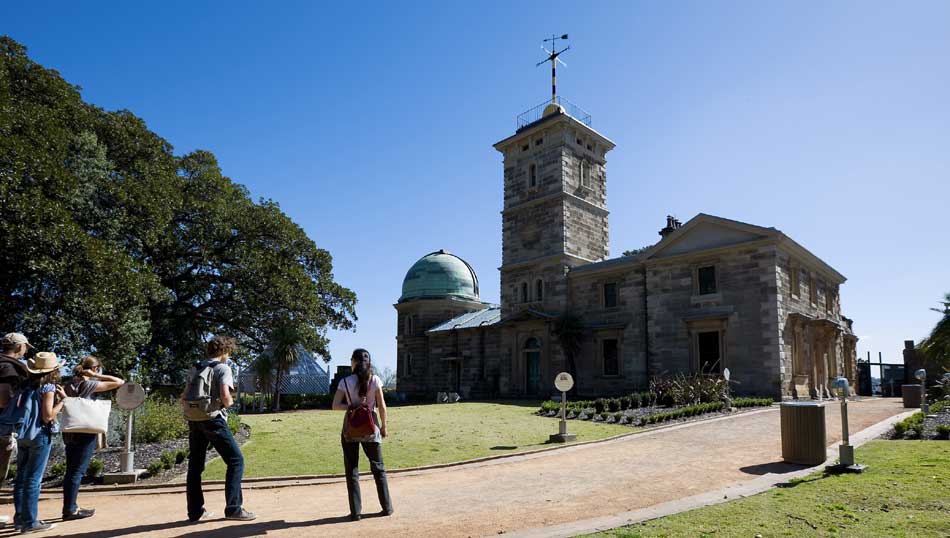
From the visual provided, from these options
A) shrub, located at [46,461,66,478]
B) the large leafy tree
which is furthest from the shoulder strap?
the large leafy tree

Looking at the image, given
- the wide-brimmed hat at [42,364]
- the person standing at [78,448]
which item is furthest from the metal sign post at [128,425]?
the wide-brimmed hat at [42,364]

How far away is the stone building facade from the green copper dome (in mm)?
111

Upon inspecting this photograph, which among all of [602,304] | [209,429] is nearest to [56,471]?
[209,429]

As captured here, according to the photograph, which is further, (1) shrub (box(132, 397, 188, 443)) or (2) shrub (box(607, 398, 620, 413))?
(2) shrub (box(607, 398, 620, 413))

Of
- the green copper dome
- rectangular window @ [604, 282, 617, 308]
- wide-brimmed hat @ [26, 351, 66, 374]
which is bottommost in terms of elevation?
wide-brimmed hat @ [26, 351, 66, 374]

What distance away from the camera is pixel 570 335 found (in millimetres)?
31109

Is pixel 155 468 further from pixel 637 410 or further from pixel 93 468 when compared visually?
pixel 637 410

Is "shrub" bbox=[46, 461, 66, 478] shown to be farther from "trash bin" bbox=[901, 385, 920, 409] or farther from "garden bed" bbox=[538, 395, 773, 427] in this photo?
"trash bin" bbox=[901, 385, 920, 409]

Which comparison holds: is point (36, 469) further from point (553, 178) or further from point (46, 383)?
point (553, 178)

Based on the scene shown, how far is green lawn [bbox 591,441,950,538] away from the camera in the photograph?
586 centimetres

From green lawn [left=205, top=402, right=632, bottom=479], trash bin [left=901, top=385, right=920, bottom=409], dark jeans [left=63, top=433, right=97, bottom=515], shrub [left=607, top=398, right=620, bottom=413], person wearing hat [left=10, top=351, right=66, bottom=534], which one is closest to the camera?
person wearing hat [left=10, top=351, right=66, bottom=534]

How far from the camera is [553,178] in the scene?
3416cm

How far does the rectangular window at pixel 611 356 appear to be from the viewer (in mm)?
30156

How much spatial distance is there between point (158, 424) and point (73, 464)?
242 inches
